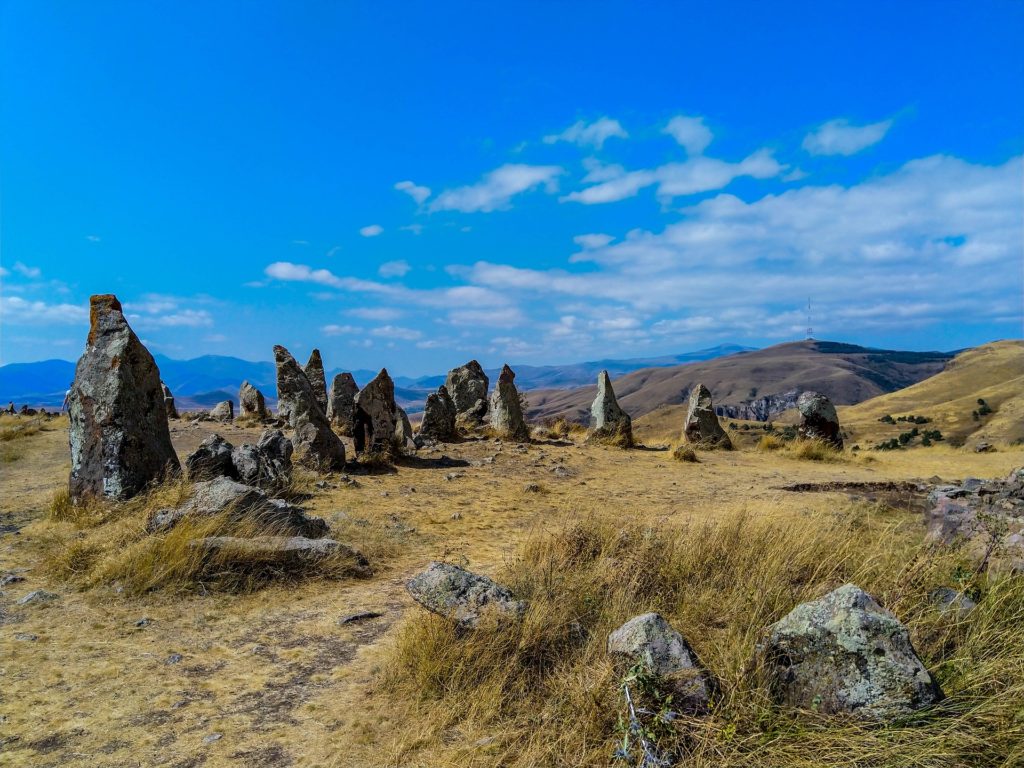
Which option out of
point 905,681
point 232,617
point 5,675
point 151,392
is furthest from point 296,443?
point 905,681

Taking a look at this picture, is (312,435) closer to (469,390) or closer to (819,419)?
(469,390)

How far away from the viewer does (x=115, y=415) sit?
823 cm

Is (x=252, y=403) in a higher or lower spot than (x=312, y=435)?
higher

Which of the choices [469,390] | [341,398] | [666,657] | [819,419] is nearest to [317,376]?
[341,398]

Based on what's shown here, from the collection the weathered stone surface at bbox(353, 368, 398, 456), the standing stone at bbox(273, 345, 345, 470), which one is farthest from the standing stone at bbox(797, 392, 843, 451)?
the standing stone at bbox(273, 345, 345, 470)

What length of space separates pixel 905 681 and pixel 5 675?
18.3 ft

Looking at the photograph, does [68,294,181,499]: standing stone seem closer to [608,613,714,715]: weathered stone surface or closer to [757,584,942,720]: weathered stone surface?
[608,613,714,715]: weathered stone surface

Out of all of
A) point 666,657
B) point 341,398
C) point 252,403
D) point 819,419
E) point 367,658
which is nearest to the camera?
point 666,657

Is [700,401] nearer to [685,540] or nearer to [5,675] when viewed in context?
[685,540]

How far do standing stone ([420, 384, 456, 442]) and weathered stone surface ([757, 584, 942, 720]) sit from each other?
13497 millimetres

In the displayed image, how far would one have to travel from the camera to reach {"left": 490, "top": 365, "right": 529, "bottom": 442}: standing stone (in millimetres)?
17531

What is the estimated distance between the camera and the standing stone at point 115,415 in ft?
26.5

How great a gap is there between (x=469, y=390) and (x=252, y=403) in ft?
27.7

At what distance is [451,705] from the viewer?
11.7 feet
